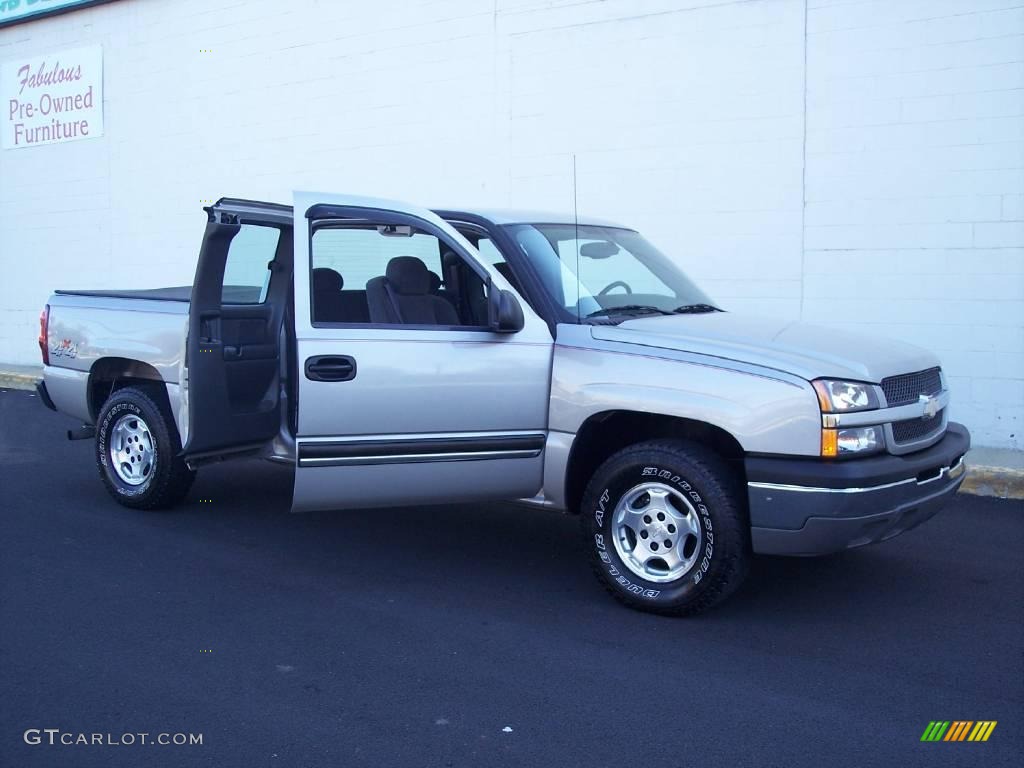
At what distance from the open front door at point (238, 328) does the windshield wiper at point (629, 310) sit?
195cm

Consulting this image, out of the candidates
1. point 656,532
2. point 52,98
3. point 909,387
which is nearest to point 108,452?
point 656,532

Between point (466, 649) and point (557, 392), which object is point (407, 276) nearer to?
point (557, 392)

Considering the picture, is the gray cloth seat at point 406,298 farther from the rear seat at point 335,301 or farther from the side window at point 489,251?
the side window at point 489,251

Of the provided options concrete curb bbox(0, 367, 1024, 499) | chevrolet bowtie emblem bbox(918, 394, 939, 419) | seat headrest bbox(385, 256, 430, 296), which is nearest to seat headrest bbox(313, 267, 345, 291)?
seat headrest bbox(385, 256, 430, 296)

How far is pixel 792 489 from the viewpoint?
4.63 meters

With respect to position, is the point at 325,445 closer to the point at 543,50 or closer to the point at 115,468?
the point at 115,468

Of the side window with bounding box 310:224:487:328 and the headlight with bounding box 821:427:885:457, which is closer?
the headlight with bounding box 821:427:885:457

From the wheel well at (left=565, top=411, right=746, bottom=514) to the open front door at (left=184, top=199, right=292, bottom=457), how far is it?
182cm

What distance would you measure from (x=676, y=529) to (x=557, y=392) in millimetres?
903

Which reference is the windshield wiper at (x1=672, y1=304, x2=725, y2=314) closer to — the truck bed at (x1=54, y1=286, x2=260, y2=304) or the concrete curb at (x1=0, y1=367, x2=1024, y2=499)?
the truck bed at (x1=54, y1=286, x2=260, y2=304)

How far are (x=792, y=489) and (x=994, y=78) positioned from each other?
5.69 m

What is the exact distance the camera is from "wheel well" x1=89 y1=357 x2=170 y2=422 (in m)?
6.99

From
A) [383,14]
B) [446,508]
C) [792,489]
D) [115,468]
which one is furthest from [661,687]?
[383,14]

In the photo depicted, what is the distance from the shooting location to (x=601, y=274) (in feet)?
19.2
